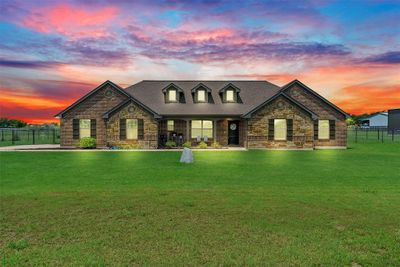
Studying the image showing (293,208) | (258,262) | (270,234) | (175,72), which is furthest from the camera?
(175,72)

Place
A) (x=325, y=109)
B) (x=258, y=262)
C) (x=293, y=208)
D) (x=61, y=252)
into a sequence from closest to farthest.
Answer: (x=258, y=262) < (x=61, y=252) < (x=293, y=208) < (x=325, y=109)

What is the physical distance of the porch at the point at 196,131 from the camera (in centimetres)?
3198

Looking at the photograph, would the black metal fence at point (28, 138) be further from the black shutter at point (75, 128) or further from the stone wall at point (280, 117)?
the stone wall at point (280, 117)

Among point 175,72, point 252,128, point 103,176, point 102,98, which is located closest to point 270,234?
point 103,176

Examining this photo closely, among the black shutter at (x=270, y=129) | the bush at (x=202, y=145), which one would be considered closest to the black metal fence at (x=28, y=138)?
the bush at (x=202, y=145)

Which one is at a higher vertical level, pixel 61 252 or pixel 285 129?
pixel 285 129

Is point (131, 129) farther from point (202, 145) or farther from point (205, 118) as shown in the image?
point (205, 118)

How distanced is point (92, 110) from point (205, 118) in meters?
10.4

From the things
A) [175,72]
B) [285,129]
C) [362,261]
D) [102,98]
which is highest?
[175,72]

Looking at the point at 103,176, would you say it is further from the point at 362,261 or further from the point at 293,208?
the point at 362,261

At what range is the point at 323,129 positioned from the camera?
32.7 meters

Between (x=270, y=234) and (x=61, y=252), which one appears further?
(x=270, y=234)

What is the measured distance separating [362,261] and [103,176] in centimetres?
1032

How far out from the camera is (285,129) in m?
30.1
